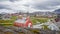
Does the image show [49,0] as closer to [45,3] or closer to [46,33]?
[45,3]

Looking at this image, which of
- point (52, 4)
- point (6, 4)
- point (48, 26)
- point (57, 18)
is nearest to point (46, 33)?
point (48, 26)

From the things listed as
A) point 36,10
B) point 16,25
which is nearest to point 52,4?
point 36,10

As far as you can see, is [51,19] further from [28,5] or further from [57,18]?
[28,5]

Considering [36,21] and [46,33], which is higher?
[36,21]

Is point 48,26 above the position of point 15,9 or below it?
below

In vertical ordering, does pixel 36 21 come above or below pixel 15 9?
below

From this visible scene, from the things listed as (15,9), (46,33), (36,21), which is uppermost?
(15,9)

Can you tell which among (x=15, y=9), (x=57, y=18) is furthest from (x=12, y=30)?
(x=57, y=18)
